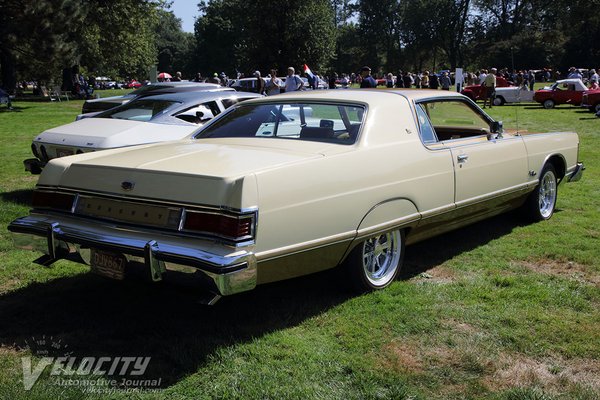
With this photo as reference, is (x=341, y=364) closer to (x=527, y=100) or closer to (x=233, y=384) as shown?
(x=233, y=384)

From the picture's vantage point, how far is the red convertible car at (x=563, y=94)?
83.1 ft

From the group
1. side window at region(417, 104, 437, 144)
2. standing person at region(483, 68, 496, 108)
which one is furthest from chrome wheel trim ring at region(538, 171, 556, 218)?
standing person at region(483, 68, 496, 108)

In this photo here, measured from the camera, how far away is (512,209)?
6.11 metres

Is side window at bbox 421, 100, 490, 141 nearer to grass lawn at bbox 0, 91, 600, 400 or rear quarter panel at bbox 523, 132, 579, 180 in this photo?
rear quarter panel at bbox 523, 132, 579, 180

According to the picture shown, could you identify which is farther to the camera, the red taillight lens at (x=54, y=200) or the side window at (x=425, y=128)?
the side window at (x=425, y=128)

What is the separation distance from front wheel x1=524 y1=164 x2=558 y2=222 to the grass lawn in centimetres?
89

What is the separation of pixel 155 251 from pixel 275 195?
0.74 m

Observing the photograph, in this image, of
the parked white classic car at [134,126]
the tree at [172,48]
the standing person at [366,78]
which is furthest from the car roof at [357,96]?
the tree at [172,48]

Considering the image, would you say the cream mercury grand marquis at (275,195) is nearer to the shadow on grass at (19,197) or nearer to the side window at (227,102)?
the shadow on grass at (19,197)

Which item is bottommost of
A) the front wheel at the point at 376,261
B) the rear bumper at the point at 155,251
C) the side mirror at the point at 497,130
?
the front wheel at the point at 376,261

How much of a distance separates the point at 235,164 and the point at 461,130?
3.29 meters

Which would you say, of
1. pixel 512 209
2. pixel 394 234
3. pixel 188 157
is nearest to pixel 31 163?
pixel 188 157

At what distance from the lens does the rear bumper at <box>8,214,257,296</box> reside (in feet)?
10.6

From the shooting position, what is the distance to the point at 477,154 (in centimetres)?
520
